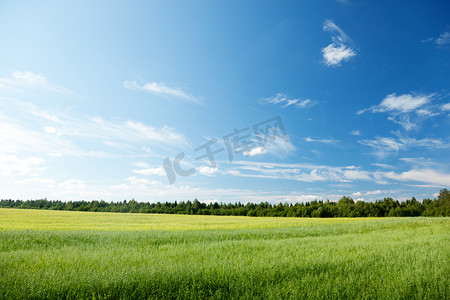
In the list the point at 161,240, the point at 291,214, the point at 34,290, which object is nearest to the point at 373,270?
the point at 34,290

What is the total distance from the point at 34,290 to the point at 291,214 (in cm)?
7699

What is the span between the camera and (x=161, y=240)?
14109mm

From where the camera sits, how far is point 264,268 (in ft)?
21.1

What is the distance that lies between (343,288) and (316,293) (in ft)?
2.75

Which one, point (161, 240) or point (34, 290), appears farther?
point (161, 240)

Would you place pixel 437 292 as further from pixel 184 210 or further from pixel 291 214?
pixel 184 210

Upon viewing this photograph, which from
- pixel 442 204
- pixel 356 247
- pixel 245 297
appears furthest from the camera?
pixel 442 204

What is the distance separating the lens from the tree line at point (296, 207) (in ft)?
228

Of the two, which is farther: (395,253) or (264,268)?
(395,253)

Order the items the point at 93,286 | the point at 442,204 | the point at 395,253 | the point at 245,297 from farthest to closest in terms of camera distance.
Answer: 1. the point at 442,204
2. the point at 395,253
3. the point at 93,286
4. the point at 245,297

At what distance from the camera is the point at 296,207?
79.8m

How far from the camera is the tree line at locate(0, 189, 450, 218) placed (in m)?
69.6

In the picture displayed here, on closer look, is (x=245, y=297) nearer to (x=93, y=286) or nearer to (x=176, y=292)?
(x=176, y=292)

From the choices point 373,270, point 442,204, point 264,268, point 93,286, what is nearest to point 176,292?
point 93,286
